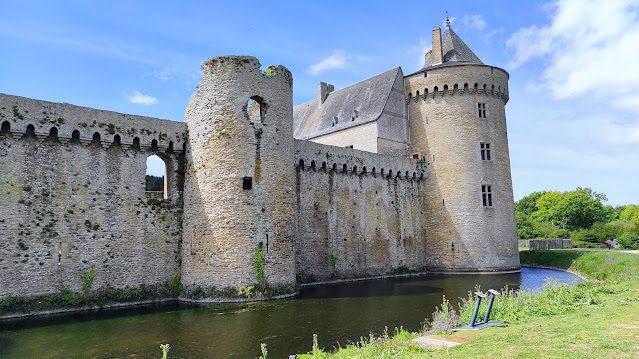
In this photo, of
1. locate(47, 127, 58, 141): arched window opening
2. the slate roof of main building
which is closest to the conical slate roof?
the slate roof of main building

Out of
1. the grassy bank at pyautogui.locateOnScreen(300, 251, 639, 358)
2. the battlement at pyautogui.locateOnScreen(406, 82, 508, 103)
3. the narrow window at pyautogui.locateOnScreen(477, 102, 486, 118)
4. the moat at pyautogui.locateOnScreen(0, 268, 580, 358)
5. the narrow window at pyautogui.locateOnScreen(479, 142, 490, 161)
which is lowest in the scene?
the moat at pyautogui.locateOnScreen(0, 268, 580, 358)

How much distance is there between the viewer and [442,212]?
2914cm

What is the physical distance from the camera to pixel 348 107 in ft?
108

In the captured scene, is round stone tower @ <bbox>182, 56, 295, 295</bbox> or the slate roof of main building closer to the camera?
round stone tower @ <bbox>182, 56, 295, 295</bbox>

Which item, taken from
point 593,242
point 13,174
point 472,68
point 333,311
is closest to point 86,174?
point 13,174

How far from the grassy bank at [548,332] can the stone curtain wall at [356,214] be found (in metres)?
11.2

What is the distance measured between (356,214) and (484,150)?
9463 millimetres

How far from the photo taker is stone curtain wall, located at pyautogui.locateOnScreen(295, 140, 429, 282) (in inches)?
909

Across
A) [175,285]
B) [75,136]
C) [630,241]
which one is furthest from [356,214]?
[630,241]

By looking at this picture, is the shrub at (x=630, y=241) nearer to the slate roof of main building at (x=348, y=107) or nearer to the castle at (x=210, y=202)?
the castle at (x=210, y=202)

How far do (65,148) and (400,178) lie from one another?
18.0 meters

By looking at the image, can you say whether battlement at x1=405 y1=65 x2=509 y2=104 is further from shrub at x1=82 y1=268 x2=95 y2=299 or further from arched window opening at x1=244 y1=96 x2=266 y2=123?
shrub at x1=82 y1=268 x2=95 y2=299

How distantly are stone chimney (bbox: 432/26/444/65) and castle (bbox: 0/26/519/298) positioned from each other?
7543 mm

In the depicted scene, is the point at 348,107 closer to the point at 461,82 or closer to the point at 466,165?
the point at 461,82
